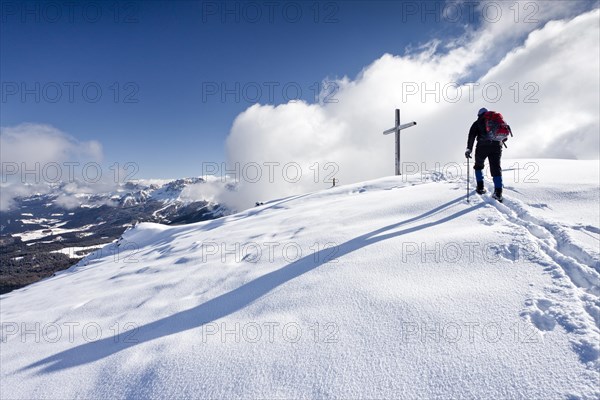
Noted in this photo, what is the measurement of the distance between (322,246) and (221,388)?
4.12 meters

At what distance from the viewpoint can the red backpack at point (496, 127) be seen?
345 inches

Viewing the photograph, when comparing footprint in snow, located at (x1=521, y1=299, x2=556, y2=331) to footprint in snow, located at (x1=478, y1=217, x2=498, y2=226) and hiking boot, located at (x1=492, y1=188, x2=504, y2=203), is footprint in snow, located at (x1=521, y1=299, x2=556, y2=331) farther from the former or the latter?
hiking boot, located at (x1=492, y1=188, x2=504, y2=203)

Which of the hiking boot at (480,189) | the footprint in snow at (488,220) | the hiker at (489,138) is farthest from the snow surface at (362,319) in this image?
the hiker at (489,138)

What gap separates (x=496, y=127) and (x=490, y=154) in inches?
33.4

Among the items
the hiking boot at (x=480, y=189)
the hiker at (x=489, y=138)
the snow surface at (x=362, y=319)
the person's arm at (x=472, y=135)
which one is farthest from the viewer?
the person's arm at (x=472, y=135)

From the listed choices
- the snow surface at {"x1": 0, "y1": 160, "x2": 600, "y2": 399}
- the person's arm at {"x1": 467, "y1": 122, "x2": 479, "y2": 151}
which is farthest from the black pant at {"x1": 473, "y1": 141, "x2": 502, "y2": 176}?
the snow surface at {"x1": 0, "y1": 160, "x2": 600, "y2": 399}

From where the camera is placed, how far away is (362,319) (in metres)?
3.87

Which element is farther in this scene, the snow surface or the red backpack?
the red backpack

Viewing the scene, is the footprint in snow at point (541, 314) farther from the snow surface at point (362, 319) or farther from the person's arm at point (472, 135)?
the person's arm at point (472, 135)

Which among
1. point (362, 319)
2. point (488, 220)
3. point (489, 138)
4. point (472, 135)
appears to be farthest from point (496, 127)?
point (362, 319)

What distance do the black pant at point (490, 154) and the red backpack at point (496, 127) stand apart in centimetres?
21

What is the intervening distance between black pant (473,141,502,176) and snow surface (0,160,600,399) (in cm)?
113

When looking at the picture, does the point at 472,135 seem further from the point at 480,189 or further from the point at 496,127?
the point at 480,189

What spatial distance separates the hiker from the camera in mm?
8758
